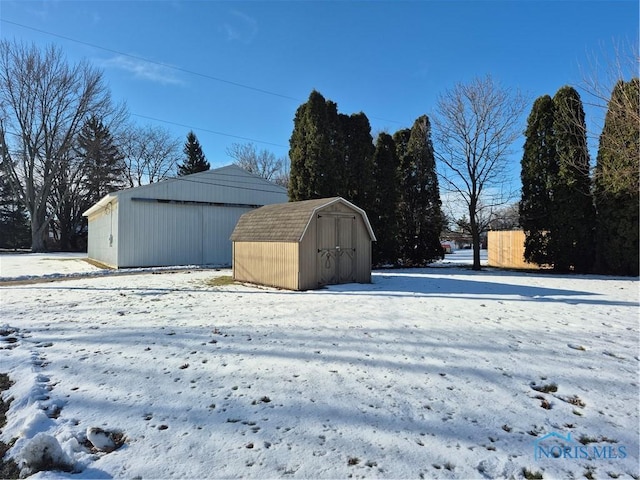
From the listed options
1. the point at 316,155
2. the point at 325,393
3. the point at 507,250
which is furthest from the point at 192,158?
the point at 325,393

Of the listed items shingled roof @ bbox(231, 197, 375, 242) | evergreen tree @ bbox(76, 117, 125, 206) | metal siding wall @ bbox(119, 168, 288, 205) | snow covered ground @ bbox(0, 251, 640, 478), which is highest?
evergreen tree @ bbox(76, 117, 125, 206)

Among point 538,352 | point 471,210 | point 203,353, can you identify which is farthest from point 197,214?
point 538,352

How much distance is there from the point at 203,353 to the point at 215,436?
193 centimetres

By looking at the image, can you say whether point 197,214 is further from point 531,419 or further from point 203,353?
point 531,419

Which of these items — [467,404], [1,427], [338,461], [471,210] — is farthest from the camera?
[471,210]

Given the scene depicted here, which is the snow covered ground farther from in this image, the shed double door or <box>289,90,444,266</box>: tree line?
<box>289,90,444,266</box>: tree line

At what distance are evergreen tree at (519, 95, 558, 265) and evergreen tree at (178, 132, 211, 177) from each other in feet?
118

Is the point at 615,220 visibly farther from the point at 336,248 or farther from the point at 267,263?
the point at 267,263

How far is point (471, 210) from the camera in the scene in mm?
19016

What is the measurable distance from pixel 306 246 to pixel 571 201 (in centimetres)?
1277

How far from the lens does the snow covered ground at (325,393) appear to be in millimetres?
2611

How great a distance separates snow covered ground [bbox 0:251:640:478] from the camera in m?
2.61

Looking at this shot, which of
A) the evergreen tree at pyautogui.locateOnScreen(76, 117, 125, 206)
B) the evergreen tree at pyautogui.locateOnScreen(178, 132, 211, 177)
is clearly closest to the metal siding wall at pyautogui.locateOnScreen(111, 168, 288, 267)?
the evergreen tree at pyautogui.locateOnScreen(76, 117, 125, 206)

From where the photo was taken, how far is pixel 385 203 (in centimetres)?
1955
